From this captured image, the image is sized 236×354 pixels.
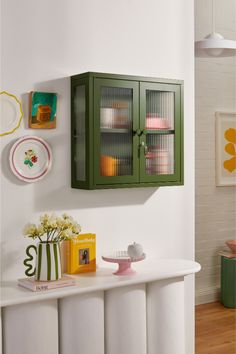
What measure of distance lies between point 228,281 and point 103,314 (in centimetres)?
238

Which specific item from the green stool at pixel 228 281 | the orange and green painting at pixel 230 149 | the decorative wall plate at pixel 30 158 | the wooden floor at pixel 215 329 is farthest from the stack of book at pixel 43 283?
the orange and green painting at pixel 230 149

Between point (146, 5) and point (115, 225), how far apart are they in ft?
4.02

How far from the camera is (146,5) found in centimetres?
312

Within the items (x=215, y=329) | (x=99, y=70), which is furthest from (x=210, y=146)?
(x=99, y=70)

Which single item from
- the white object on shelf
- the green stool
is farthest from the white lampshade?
the green stool

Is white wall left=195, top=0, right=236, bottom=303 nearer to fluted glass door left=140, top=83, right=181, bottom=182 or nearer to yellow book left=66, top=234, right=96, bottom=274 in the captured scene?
fluted glass door left=140, top=83, right=181, bottom=182

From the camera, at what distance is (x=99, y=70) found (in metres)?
2.96

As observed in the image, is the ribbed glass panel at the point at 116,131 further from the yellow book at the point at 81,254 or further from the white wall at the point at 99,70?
the yellow book at the point at 81,254

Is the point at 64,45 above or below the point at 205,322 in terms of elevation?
above

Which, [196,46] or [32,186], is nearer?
[32,186]

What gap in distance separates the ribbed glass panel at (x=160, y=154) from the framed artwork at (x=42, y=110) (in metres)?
0.52

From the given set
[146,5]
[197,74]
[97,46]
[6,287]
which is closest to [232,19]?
[197,74]

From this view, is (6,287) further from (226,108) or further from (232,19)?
(232,19)

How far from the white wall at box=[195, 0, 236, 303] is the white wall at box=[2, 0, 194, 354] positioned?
162 cm
